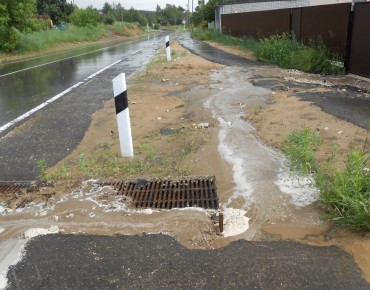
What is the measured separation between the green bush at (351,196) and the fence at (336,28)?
7.86 m

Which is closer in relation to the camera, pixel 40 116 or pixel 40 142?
pixel 40 142

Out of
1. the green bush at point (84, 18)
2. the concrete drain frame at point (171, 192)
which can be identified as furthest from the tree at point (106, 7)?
the concrete drain frame at point (171, 192)

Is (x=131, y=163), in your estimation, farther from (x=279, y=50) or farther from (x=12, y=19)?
(x=12, y=19)

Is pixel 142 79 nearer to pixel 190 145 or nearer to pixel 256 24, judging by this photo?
pixel 190 145

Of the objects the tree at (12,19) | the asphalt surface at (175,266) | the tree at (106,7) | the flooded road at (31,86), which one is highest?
the tree at (106,7)

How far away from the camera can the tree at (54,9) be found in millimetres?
54188

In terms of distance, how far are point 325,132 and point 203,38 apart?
31.3 m

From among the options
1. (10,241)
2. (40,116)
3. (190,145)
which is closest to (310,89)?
(190,145)

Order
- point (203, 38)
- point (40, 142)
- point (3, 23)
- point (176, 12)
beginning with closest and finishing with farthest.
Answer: point (40, 142), point (3, 23), point (203, 38), point (176, 12)

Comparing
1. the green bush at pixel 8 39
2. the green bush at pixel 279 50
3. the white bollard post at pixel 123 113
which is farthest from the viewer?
the green bush at pixel 8 39

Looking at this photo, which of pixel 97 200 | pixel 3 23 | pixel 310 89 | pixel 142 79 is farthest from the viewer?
pixel 3 23

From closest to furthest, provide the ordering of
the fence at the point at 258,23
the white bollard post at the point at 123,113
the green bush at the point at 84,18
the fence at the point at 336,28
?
the white bollard post at the point at 123,113
the fence at the point at 336,28
the fence at the point at 258,23
the green bush at the point at 84,18

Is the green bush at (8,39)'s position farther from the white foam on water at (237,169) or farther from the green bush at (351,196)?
the green bush at (351,196)

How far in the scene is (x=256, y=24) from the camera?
75.2 feet
